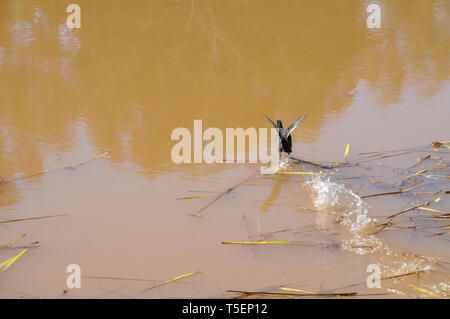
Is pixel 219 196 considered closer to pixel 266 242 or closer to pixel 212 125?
pixel 266 242

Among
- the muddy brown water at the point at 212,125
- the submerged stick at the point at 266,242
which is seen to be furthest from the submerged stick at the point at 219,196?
the submerged stick at the point at 266,242

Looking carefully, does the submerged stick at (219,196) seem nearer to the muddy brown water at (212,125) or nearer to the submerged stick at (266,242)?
the muddy brown water at (212,125)

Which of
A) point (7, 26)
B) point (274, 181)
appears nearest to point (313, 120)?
point (274, 181)

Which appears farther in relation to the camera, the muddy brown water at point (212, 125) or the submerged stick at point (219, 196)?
the submerged stick at point (219, 196)

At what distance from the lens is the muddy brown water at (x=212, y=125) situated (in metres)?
1.93

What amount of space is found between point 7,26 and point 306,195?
4.31 m

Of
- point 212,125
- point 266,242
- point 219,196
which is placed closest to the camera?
point 266,242

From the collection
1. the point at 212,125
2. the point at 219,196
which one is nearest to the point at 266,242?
the point at 219,196

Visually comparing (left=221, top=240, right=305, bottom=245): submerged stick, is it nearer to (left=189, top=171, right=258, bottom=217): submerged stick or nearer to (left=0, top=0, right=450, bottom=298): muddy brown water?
(left=0, top=0, right=450, bottom=298): muddy brown water

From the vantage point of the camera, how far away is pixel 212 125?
10.3ft

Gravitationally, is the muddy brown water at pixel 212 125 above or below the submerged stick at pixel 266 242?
above

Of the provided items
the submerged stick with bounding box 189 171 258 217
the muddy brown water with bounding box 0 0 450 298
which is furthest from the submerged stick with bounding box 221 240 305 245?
the submerged stick with bounding box 189 171 258 217

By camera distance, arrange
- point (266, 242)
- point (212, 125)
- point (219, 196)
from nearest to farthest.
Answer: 1. point (266, 242)
2. point (219, 196)
3. point (212, 125)

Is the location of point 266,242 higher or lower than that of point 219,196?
lower
